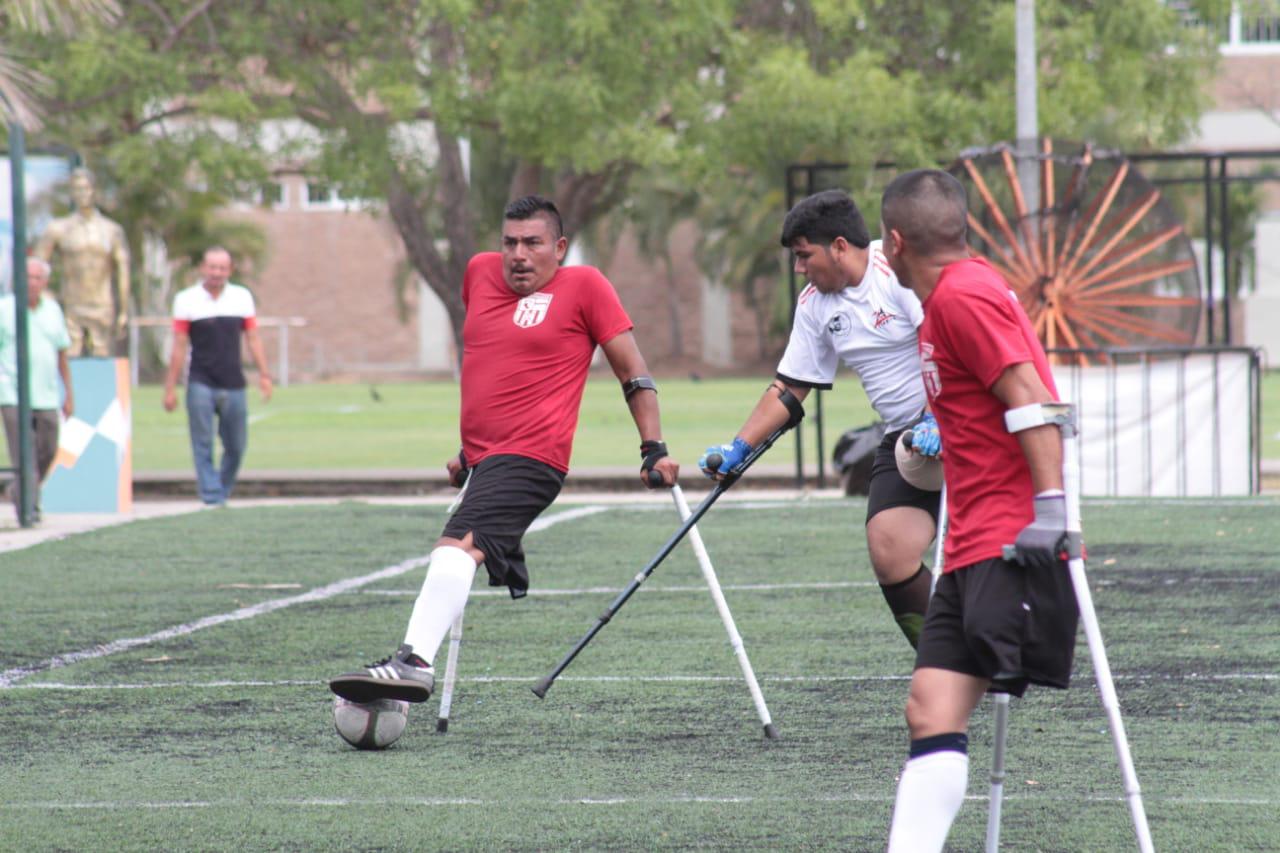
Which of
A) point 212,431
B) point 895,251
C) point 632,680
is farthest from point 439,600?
point 212,431

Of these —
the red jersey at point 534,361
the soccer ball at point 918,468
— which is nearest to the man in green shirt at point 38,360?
the red jersey at point 534,361

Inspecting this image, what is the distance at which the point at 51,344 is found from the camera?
14680 mm

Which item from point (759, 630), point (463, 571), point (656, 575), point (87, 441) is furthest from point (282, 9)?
point (463, 571)

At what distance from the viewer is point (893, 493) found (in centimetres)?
661

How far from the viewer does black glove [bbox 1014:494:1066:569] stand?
4082 millimetres

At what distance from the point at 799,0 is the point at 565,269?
736 inches

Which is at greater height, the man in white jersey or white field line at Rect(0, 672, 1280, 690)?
the man in white jersey

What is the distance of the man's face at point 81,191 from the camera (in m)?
16.8

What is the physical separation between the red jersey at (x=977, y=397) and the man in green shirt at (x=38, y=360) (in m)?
11.3

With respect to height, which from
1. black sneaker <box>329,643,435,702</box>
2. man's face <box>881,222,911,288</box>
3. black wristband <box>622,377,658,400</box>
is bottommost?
black sneaker <box>329,643,435,702</box>

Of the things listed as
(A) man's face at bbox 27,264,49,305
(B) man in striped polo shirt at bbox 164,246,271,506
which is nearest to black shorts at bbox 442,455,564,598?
(B) man in striped polo shirt at bbox 164,246,271,506

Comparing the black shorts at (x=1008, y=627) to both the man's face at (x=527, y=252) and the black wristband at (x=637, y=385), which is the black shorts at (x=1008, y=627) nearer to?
the black wristband at (x=637, y=385)

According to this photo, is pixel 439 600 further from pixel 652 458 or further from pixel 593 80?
pixel 593 80

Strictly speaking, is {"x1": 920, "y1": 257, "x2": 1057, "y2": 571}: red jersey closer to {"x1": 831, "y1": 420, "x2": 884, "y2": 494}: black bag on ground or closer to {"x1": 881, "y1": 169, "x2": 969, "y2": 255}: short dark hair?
{"x1": 881, "y1": 169, "x2": 969, "y2": 255}: short dark hair
